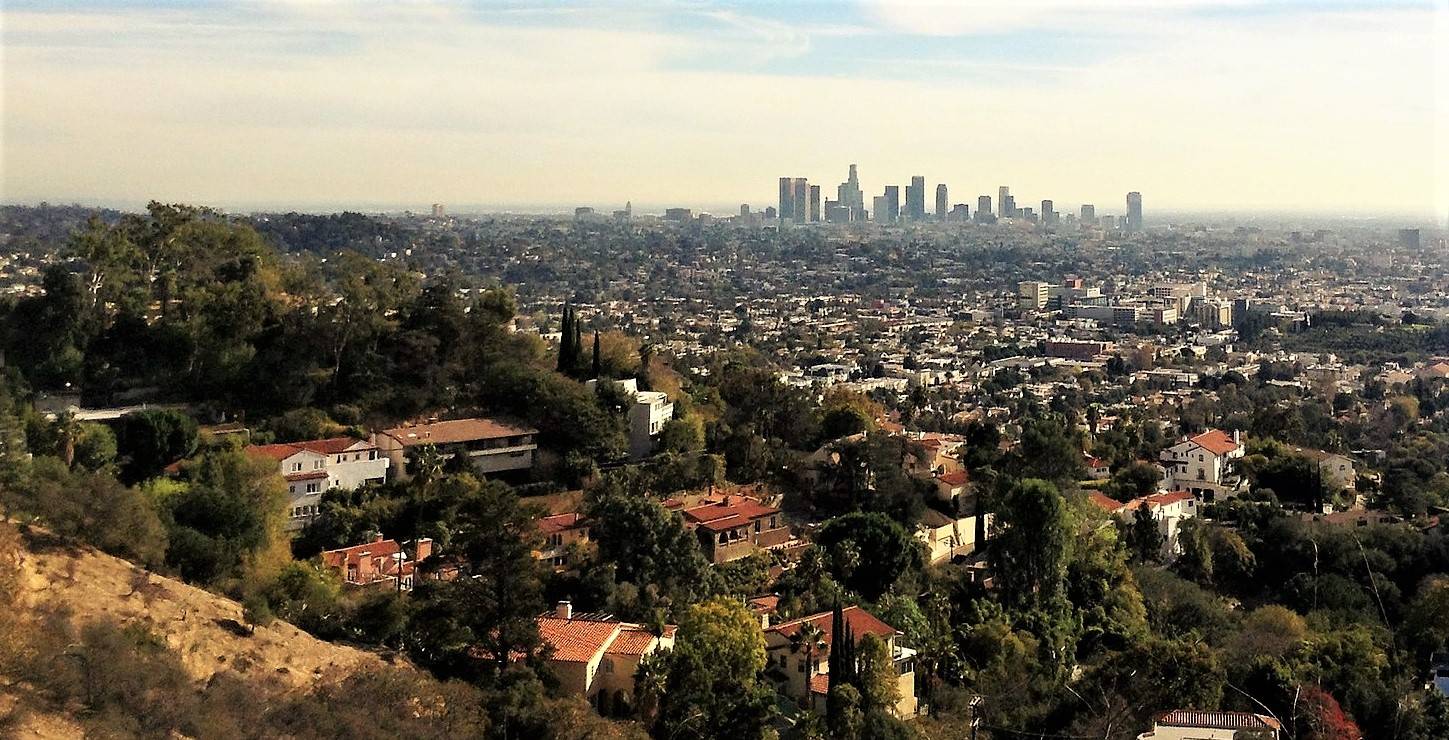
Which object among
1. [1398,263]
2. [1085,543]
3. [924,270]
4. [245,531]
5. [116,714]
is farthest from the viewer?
[924,270]

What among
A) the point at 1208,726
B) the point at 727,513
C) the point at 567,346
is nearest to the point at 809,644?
the point at 1208,726

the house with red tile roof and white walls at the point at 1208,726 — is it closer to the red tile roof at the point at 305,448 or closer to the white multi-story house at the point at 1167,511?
the white multi-story house at the point at 1167,511

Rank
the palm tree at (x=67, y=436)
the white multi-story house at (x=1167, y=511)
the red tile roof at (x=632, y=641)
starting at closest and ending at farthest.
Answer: the red tile roof at (x=632, y=641), the palm tree at (x=67, y=436), the white multi-story house at (x=1167, y=511)

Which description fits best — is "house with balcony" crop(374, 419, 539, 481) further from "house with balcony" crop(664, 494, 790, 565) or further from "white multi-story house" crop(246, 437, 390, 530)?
"house with balcony" crop(664, 494, 790, 565)

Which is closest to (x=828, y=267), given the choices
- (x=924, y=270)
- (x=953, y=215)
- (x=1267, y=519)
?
(x=924, y=270)

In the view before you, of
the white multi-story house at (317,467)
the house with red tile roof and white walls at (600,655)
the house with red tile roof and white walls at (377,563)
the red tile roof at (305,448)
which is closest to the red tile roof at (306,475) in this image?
the white multi-story house at (317,467)

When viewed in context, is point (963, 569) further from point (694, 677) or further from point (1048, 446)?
point (694, 677)
